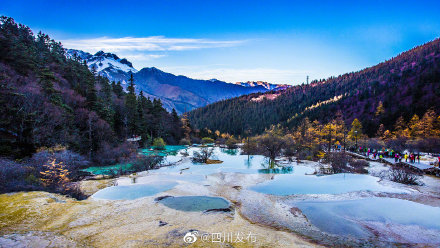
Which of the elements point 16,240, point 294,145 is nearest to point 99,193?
point 16,240

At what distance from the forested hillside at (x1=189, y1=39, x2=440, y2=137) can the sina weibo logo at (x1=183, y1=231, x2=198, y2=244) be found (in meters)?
103

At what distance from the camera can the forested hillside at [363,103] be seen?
94.2m

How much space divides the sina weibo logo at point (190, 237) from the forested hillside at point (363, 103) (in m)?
103

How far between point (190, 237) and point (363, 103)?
144 m

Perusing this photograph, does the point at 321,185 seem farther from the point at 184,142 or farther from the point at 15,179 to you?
the point at 184,142

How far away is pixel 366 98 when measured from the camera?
123 m

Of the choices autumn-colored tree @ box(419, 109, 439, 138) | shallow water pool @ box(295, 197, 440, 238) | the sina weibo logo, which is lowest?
shallow water pool @ box(295, 197, 440, 238)

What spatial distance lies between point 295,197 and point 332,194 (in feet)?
10.4

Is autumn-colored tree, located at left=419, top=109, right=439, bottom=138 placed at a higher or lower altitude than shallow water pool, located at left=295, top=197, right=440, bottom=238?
higher

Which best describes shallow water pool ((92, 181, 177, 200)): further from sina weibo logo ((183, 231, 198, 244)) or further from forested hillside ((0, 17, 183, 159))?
forested hillside ((0, 17, 183, 159))

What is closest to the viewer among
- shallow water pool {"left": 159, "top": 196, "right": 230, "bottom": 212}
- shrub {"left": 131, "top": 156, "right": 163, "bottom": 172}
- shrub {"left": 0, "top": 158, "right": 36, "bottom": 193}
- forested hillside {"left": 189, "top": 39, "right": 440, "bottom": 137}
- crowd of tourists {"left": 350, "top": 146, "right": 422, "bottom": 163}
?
shrub {"left": 0, "top": 158, "right": 36, "bottom": 193}

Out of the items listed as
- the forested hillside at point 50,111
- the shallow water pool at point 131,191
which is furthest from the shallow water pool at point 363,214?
the forested hillside at point 50,111

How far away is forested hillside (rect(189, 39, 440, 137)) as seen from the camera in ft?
309

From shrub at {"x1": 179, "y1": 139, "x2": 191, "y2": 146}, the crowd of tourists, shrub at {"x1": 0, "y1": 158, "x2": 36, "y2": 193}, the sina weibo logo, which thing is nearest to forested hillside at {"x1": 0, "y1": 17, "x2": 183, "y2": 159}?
shrub at {"x1": 0, "y1": 158, "x2": 36, "y2": 193}
